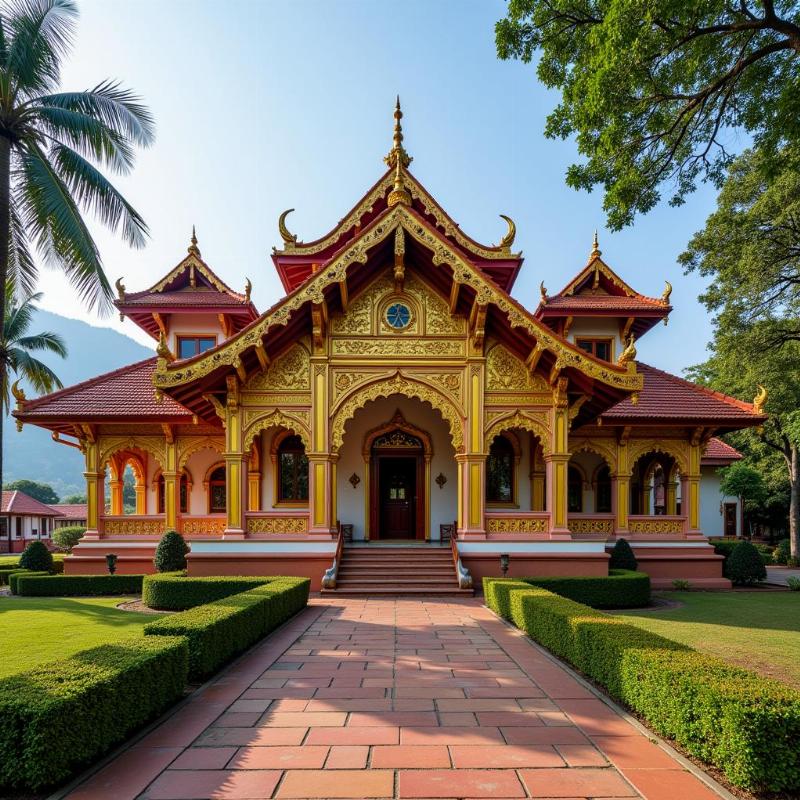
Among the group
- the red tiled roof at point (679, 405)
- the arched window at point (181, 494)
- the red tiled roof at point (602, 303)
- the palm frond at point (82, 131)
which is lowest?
the arched window at point (181, 494)

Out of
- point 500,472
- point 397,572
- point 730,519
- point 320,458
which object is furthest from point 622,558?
point 730,519

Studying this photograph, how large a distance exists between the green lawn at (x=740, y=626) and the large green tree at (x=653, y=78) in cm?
775

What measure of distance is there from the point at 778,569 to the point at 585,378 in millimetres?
17740

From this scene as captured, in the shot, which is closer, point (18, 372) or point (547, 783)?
point (547, 783)

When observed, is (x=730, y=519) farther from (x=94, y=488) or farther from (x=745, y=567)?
(x=94, y=488)

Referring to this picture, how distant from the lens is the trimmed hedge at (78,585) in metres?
14.8

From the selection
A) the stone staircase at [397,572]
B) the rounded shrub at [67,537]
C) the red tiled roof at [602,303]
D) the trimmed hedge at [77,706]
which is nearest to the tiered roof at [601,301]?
the red tiled roof at [602,303]

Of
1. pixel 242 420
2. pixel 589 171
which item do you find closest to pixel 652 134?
pixel 589 171

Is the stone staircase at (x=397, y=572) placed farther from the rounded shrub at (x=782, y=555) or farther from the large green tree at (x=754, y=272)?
the rounded shrub at (x=782, y=555)

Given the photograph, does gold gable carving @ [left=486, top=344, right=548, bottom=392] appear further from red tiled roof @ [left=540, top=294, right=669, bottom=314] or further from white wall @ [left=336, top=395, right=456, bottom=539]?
red tiled roof @ [left=540, top=294, right=669, bottom=314]

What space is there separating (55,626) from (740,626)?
43.5 feet

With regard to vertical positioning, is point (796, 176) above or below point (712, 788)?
above

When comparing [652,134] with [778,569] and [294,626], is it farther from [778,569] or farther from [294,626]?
[778,569]

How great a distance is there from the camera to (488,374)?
14.4 meters
